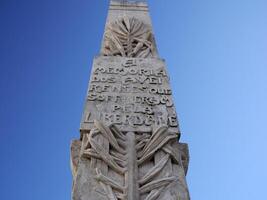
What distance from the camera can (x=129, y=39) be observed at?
9.10m

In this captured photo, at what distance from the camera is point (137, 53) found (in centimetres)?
863

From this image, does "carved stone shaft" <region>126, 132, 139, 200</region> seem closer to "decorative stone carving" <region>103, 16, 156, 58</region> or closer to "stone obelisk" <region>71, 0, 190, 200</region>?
"stone obelisk" <region>71, 0, 190, 200</region>

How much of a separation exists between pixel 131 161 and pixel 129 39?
13.3ft

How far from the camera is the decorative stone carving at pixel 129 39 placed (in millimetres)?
8672

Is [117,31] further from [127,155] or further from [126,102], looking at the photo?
[127,155]

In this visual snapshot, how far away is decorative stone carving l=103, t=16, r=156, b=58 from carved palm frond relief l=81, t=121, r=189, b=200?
280 centimetres

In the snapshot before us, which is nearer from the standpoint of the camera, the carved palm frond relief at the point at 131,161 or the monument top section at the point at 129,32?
the carved palm frond relief at the point at 131,161

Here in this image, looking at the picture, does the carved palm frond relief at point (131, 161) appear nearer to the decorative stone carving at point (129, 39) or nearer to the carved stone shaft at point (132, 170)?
the carved stone shaft at point (132, 170)

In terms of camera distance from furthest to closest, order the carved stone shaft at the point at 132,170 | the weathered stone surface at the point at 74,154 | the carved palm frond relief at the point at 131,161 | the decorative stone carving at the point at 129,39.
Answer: the decorative stone carving at the point at 129,39
the weathered stone surface at the point at 74,154
the carved palm frond relief at the point at 131,161
the carved stone shaft at the point at 132,170

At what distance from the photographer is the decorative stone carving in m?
8.67

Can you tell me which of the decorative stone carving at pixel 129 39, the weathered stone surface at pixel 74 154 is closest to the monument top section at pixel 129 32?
the decorative stone carving at pixel 129 39

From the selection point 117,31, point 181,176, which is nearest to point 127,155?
point 181,176

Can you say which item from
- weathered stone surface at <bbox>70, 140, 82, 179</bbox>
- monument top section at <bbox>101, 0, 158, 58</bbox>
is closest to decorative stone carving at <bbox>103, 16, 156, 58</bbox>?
monument top section at <bbox>101, 0, 158, 58</bbox>

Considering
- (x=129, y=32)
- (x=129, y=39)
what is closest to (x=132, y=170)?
(x=129, y=39)
